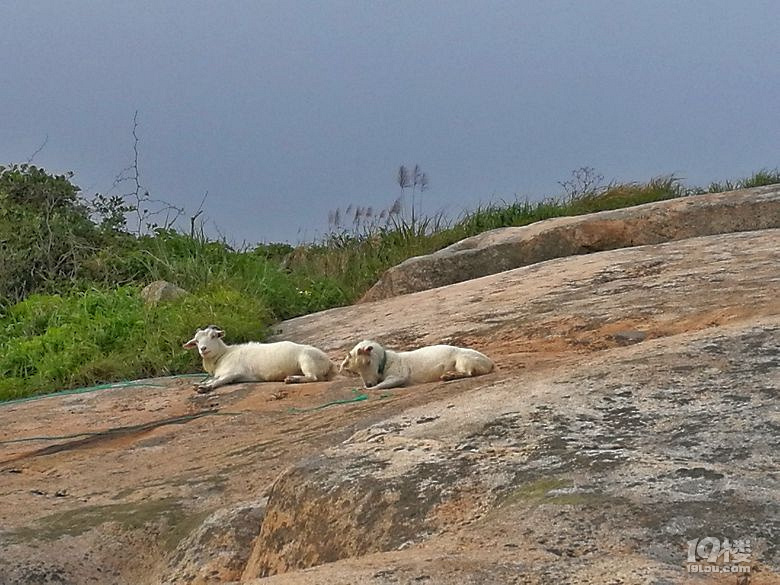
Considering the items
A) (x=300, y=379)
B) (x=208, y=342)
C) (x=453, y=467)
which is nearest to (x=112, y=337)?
(x=208, y=342)

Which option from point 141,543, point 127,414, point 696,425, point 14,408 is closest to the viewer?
point 696,425

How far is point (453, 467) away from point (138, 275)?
1079 centimetres

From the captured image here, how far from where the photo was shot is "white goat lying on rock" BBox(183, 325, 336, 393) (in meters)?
7.73

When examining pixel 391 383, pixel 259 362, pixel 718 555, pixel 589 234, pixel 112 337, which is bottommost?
pixel 718 555

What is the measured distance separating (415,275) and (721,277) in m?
4.53

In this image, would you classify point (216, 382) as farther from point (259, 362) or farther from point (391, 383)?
point (391, 383)

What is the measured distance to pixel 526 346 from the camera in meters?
7.62

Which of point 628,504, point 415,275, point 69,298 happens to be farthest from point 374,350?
point 69,298

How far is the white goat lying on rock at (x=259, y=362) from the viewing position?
7.73 metres

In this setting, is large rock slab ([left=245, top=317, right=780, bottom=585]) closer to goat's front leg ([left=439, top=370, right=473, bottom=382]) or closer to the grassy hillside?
goat's front leg ([left=439, top=370, right=473, bottom=382])

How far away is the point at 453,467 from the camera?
3742mm

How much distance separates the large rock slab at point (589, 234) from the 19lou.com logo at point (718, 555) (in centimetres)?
841

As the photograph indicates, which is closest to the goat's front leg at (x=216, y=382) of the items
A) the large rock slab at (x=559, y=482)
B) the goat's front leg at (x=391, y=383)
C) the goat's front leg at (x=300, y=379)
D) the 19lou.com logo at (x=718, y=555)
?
the goat's front leg at (x=300, y=379)

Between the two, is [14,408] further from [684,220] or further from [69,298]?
[684,220]
